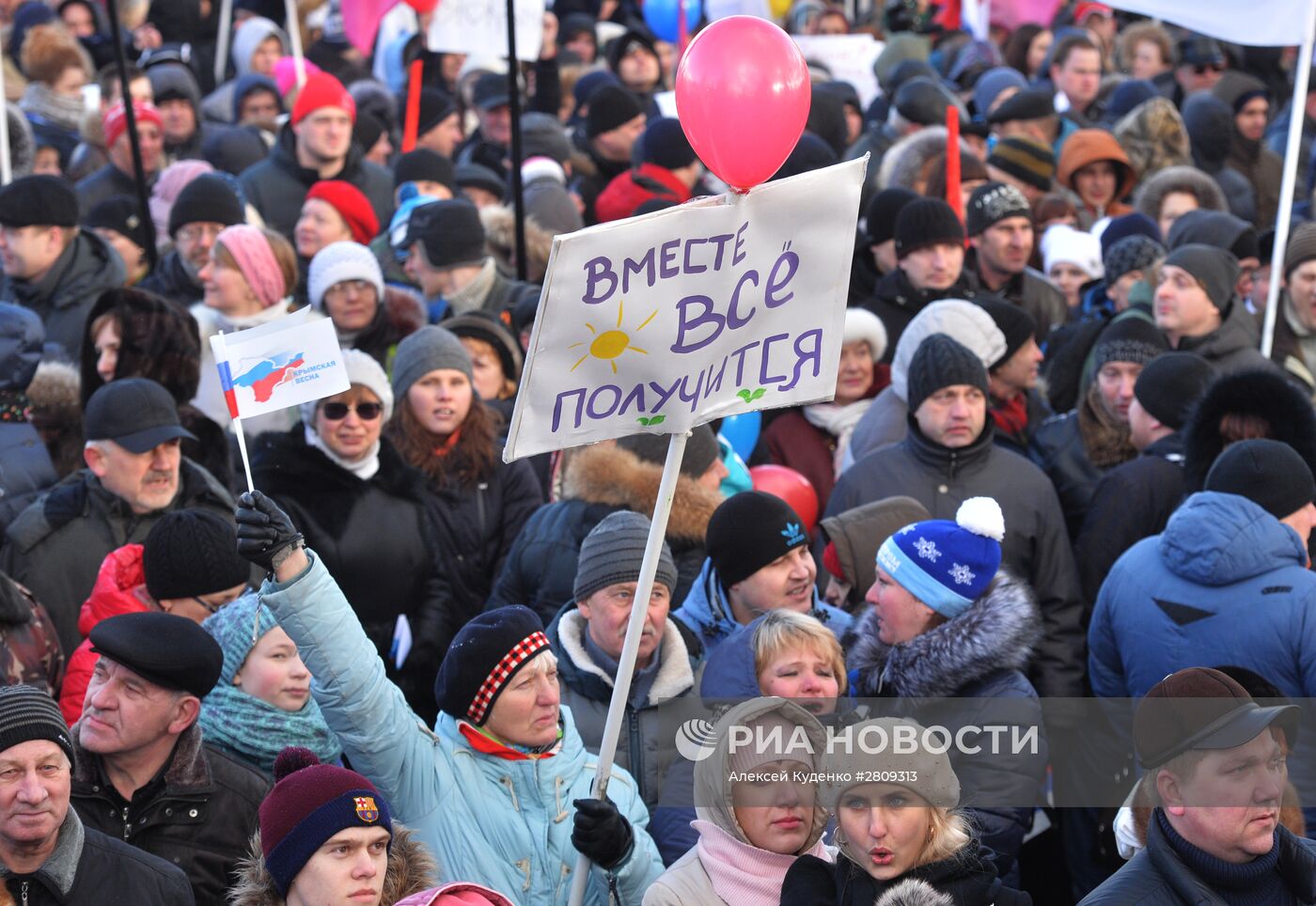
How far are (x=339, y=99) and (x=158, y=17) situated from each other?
5.77 meters

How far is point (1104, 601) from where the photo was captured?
17.7 ft

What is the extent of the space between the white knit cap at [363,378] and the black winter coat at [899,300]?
2467 mm

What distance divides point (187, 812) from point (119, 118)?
644cm

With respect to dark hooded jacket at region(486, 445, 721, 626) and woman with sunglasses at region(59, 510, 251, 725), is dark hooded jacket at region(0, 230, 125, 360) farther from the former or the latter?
dark hooded jacket at region(486, 445, 721, 626)

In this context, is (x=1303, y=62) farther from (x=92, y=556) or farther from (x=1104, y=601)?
(x=92, y=556)

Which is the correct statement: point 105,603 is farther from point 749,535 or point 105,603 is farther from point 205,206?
point 205,206

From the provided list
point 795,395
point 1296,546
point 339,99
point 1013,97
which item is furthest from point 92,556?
point 1013,97

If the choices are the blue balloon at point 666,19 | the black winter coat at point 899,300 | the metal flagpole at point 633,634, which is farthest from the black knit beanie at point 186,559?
the blue balloon at point 666,19

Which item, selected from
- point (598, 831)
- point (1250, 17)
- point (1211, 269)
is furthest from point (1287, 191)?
point (598, 831)

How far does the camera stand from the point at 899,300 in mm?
7695

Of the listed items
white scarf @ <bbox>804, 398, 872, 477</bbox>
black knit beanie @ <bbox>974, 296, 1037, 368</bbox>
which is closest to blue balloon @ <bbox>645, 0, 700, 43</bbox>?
black knit beanie @ <bbox>974, 296, 1037, 368</bbox>

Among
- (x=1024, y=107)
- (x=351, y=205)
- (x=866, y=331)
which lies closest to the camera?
(x=866, y=331)

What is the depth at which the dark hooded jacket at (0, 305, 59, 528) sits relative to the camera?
6.15 meters

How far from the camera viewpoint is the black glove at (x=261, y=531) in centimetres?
386
